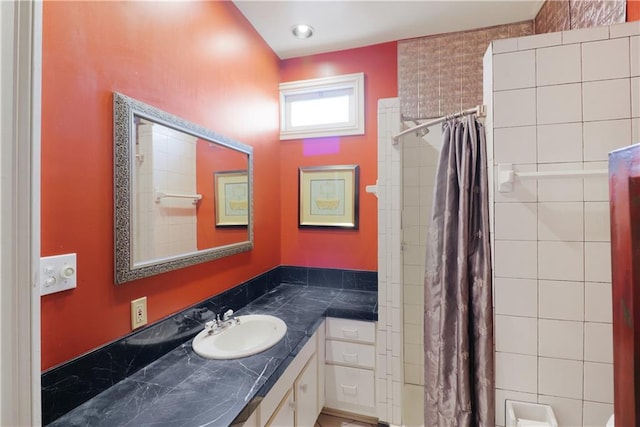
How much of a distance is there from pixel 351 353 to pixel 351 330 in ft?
0.50

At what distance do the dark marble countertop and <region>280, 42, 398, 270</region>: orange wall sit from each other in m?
0.90

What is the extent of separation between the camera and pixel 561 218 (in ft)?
3.35

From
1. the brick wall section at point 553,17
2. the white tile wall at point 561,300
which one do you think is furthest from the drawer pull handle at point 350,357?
the brick wall section at point 553,17

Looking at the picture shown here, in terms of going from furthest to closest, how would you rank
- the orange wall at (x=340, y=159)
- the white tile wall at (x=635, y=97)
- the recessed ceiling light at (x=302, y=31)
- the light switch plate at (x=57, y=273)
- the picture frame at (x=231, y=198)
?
the orange wall at (x=340, y=159) < the recessed ceiling light at (x=302, y=31) < the picture frame at (x=231, y=198) < the white tile wall at (x=635, y=97) < the light switch plate at (x=57, y=273)

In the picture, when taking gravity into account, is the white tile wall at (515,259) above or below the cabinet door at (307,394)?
above

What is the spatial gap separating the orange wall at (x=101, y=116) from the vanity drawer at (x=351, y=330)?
769 mm

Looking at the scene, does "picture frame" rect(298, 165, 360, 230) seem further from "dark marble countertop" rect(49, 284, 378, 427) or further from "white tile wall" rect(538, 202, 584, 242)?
"white tile wall" rect(538, 202, 584, 242)

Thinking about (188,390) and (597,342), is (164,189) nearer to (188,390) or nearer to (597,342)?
(188,390)

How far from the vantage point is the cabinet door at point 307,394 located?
143 centimetres

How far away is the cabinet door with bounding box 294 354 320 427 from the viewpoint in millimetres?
1429

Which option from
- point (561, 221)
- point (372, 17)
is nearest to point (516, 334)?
point (561, 221)

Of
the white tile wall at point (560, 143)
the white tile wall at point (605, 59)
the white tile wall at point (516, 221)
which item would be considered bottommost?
the white tile wall at point (516, 221)

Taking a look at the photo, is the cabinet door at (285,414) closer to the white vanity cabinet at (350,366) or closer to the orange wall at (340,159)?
the white vanity cabinet at (350,366)

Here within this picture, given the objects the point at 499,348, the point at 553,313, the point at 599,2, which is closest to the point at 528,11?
the point at 599,2
